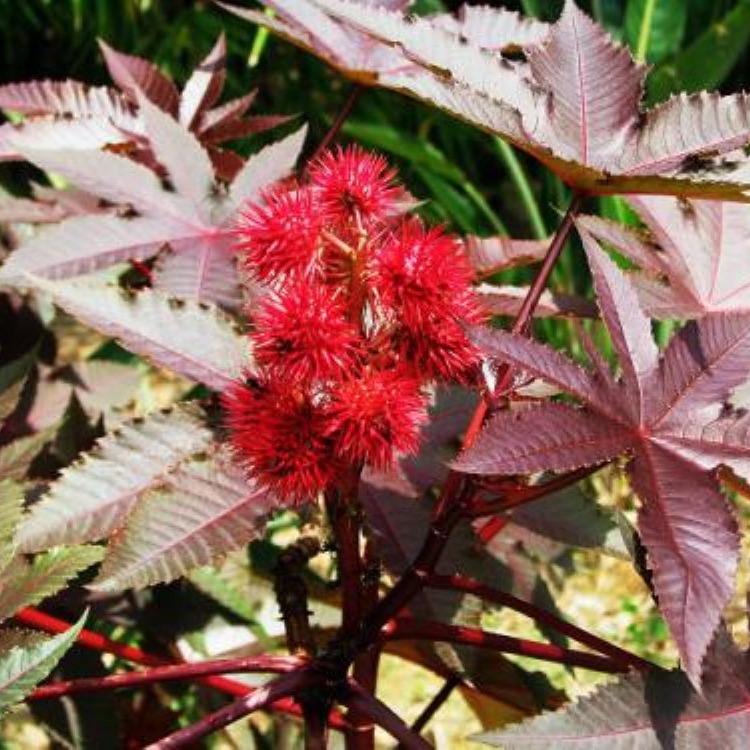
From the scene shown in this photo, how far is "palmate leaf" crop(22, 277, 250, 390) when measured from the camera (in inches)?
32.2

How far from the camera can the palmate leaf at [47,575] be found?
0.73 metres

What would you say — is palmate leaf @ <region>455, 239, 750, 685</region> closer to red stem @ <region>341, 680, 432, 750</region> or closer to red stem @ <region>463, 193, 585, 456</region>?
red stem @ <region>463, 193, 585, 456</region>

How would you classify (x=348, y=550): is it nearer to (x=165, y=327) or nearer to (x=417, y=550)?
(x=417, y=550)

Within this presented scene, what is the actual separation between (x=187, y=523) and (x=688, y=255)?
44 centimetres

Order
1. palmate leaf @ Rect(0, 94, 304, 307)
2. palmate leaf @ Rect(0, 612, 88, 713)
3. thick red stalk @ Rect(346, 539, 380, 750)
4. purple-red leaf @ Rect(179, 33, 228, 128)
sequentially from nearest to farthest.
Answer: palmate leaf @ Rect(0, 612, 88, 713), thick red stalk @ Rect(346, 539, 380, 750), palmate leaf @ Rect(0, 94, 304, 307), purple-red leaf @ Rect(179, 33, 228, 128)

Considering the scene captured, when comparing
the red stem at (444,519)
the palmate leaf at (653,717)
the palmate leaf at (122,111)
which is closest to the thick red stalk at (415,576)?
the red stem at (444,519)

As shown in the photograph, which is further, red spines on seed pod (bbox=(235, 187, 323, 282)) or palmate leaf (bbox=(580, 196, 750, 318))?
palmate leaf (bbox=(580, 196, 750, 318))

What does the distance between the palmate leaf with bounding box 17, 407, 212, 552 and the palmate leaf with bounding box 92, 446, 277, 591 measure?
16mm

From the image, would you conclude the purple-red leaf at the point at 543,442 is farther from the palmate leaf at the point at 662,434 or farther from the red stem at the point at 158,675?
the red stem at the point at 158,675

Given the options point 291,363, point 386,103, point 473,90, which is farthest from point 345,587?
point 386,103

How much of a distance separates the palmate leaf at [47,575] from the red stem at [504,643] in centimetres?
22

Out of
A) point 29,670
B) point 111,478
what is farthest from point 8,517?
point 29,670

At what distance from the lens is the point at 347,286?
72 cm

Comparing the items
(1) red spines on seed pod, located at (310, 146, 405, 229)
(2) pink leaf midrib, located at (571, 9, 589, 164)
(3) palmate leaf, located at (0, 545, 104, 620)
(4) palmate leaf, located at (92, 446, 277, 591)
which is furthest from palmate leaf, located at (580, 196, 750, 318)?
(3) palmate leaf, located at (0, 545, 104, 620)
